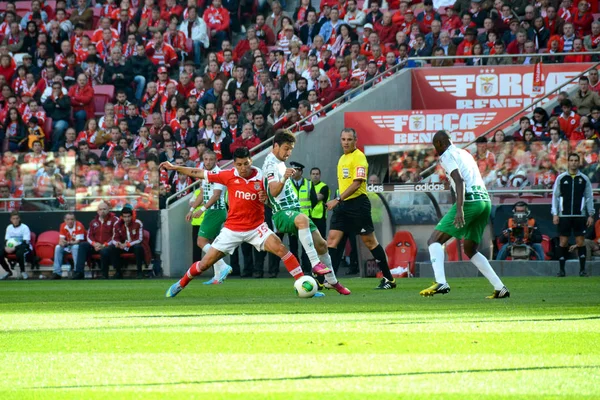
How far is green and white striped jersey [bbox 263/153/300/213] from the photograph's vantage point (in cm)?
1360

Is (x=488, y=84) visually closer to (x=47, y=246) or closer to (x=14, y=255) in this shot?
(x=47, y=246)

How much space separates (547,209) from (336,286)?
8.24 metres

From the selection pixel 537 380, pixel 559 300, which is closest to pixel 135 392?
pixel 537 380

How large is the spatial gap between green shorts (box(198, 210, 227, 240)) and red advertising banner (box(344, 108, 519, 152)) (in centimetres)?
673

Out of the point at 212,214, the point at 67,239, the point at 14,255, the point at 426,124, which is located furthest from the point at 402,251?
the point at 14,255

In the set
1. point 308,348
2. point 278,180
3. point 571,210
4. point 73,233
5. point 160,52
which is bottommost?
point 308,348

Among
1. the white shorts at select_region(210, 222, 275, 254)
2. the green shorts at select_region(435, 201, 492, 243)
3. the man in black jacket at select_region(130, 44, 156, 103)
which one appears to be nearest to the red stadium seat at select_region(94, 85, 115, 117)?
the man in black jacket at select_region(130, 44, 156, 103)

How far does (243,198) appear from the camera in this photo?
43.9 feet

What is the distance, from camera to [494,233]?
21.2m

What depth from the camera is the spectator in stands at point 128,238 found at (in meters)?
23.0

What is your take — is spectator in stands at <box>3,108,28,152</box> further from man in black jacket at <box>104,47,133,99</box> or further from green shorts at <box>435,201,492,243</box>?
green shorts at <box>435,201,492,243</box>

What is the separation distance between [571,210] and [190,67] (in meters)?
11.9

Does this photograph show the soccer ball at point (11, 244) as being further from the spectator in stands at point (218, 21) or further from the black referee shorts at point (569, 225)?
the black referee shorts at point (569, 225)

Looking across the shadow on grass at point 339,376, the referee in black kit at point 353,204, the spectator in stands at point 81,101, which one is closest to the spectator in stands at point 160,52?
the spectator in stands at point 81,101
